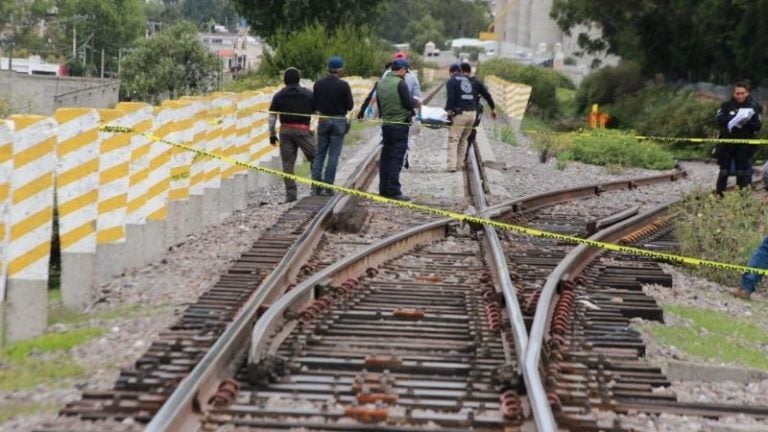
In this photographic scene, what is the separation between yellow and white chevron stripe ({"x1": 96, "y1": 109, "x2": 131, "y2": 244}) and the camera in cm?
Answer: 1093

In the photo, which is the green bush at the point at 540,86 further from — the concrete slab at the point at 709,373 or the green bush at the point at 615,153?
the concrete slab at the point at 709,373

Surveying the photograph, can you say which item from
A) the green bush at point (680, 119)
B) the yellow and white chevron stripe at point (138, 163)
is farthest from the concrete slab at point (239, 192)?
the green bush at point (680, 119)

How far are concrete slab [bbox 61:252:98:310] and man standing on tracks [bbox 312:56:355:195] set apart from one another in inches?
256

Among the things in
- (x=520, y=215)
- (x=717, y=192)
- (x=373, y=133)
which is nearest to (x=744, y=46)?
(x=373, y=133)

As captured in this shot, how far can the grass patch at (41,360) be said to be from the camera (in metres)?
7.34

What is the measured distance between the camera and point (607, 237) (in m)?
13.3

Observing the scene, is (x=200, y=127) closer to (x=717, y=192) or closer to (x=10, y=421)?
(x=717, y=192)

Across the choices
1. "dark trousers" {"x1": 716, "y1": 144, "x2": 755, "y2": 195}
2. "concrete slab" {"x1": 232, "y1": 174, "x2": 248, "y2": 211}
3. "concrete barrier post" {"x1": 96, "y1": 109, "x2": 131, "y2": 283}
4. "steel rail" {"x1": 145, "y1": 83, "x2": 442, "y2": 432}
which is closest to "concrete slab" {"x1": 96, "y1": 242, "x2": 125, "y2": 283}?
"concrete barrier post" {"x1": 96, "y1": 109, "x2": 131, "y2": 283}

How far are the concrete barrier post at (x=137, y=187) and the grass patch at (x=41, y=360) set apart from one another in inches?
113

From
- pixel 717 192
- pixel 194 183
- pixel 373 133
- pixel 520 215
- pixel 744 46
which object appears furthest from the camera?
pixel 744 46

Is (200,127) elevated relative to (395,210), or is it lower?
elevated

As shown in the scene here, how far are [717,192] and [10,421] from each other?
12.8 meters

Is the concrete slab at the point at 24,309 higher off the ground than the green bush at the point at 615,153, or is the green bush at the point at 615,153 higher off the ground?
the concrete slab at the point at 24,309

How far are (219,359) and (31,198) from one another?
121 inches
